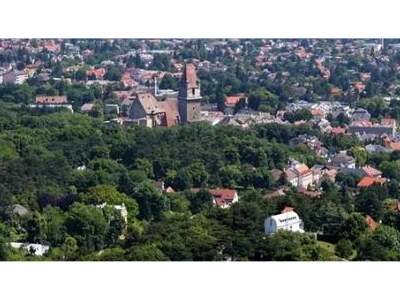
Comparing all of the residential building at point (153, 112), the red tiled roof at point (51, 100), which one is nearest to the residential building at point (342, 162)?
the residential building at point (153, 112)

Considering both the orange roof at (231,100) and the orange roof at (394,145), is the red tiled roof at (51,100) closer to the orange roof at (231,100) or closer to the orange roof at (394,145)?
the orange roof at (231,100)

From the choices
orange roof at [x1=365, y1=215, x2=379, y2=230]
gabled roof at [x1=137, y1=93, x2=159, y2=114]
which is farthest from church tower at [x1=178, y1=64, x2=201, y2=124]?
orange roof at [x1=365, y1=215, x2=379, y2=230]

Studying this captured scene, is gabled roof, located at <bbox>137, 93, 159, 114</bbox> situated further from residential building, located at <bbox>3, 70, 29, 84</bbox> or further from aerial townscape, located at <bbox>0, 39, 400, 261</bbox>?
residential building, located at <bbox>3, 70, 29, 84</bbox>

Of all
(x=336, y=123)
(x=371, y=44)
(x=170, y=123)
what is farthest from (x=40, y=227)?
(x=371, y=44)

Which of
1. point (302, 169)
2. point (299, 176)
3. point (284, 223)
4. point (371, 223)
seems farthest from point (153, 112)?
point (284, 223)

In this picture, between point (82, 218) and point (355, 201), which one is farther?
point (355, 201)
